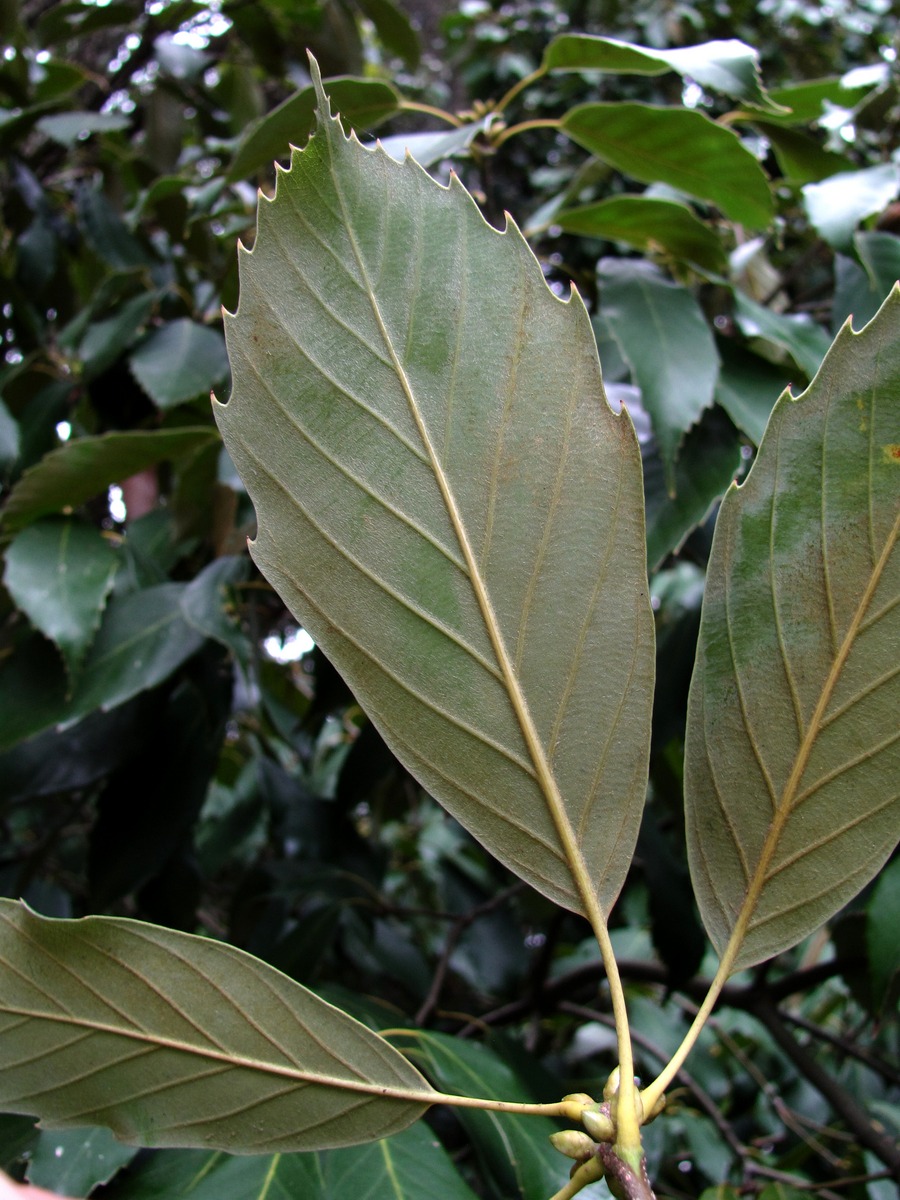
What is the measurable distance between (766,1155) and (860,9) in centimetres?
263

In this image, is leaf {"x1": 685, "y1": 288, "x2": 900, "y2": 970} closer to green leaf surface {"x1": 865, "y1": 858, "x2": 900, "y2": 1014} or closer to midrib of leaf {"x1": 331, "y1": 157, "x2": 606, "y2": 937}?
midrib of leaf {"x1": 331, "y1": 157, "x2": 606, "y2": 937}

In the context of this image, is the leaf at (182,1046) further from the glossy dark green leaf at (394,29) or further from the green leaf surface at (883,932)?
the glossy dark green leaf at (394,29)

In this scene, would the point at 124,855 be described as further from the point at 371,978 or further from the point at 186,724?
the point at 371,978

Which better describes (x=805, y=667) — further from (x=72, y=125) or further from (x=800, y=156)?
(x=72, y=125)

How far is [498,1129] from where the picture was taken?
49 centimetres

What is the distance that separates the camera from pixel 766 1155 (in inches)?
43.6

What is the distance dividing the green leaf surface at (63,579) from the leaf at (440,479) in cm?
36

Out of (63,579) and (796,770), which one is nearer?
(796,770)

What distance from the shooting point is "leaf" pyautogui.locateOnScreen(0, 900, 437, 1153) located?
0.29 meters

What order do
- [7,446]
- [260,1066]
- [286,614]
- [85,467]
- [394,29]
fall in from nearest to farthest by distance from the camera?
[260,1066]
[85,467]
[7,446]
[286,614]
[394,29]

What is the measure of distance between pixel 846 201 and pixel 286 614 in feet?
2.02

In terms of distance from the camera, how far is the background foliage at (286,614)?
0.58m

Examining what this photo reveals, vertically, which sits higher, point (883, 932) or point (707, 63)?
point (707, 63)

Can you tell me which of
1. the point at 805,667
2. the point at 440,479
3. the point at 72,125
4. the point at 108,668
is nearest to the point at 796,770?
the point at 805,667
